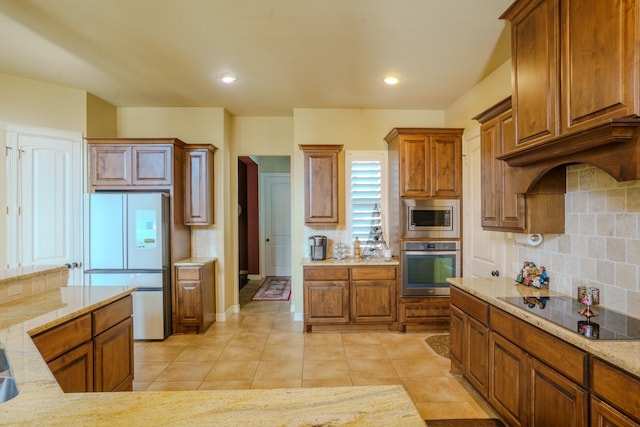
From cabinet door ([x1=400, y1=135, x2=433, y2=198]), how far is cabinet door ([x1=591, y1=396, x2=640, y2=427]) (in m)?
2.61

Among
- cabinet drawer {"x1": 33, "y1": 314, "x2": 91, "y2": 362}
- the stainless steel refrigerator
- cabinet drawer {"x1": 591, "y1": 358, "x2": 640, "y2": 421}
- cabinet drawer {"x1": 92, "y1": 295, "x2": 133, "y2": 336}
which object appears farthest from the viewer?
the stainless steel refrigerator

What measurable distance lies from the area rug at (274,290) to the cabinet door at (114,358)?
9.81ft

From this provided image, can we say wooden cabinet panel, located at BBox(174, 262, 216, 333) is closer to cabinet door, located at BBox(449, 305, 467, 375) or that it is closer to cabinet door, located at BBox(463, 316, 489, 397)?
cabinet door, located at BBox(449, 305, 467, 375)

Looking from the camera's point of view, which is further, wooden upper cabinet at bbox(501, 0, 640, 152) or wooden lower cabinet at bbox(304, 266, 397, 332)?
wooden lower cabinet at bbox(304, 266, 397, 332)

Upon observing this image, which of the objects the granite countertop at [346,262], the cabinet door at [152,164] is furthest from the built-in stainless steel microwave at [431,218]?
the cabinet door at [152,164]

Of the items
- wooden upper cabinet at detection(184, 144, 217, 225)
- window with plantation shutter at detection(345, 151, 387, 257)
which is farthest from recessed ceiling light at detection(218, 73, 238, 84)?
window with plantation shutter at detection(345, 151, 387, 257)

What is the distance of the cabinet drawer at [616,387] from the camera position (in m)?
1.17

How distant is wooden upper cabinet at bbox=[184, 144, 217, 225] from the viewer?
4012mm

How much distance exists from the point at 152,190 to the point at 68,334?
2.34 m

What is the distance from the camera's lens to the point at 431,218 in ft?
12.3

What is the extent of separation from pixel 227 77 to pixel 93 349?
105 inches

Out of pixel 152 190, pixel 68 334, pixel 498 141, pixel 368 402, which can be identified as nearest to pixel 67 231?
pixel 152 190

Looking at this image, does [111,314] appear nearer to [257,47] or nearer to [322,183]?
[257,47]

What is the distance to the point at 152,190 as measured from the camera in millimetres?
3785
